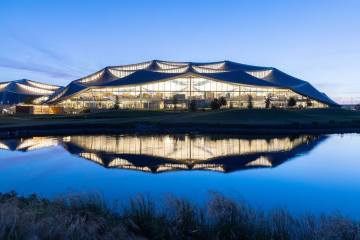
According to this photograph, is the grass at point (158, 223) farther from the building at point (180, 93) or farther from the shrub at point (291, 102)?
the building at point (180, 93)

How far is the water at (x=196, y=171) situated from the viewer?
13.6 meters

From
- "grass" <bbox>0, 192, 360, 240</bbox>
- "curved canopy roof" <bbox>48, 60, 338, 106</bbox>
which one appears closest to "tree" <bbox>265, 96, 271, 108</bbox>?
"curved canopy roof" <bbox>48, 60, 338, 106</bbox>

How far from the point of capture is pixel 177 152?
2553cm

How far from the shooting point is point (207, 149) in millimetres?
26797

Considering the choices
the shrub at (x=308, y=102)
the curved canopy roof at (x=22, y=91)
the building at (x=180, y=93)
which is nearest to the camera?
the building at (x=180, y=93)

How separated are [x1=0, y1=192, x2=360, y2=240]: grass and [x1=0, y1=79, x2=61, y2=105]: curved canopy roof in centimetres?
10339

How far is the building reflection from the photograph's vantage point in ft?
67.7

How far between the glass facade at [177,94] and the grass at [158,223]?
229 feet

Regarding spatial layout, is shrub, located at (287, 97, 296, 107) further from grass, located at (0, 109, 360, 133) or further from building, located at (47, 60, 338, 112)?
grass, located at (0, 109, 360, 133)

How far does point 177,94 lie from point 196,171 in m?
61.2

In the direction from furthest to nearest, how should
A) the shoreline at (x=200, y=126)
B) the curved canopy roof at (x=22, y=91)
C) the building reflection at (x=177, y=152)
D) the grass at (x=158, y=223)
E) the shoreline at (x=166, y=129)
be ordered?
1. the curved canopy roof at (x=22, y=91)
2. the shoreline at (x=200, y=126)
3. the shoreline at (x=166, y=129)
4. the building reflection at (x=177, y=152)
5. the grass at (x=158, y=223)

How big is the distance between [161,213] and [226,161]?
13.3 metres

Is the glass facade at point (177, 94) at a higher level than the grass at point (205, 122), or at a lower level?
higher

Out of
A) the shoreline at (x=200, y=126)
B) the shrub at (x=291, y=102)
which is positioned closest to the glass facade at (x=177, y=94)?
the shrub at (x=291, y=102)
